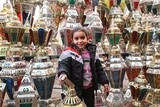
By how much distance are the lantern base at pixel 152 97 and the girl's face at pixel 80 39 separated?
2.27 feet

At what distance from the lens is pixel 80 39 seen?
1.90m

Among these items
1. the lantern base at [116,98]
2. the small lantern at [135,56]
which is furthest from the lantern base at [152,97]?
the small lantern at [135,56]

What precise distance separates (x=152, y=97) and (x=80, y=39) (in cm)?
78

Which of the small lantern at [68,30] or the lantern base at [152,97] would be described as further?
the small lantern at [68,30]

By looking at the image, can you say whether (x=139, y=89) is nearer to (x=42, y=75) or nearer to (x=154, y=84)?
(x=154, y=84)

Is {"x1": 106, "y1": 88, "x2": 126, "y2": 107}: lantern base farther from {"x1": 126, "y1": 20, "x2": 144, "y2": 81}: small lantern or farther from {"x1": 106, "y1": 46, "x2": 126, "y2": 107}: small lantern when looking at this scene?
{"x1": 126, "y1": 20, "x2": 144, "y2": 81}: small lantern

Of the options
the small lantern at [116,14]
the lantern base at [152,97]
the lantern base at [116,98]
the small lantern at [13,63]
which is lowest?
the lantern base at [116,98]

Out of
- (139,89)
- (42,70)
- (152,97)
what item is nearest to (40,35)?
(42,70)

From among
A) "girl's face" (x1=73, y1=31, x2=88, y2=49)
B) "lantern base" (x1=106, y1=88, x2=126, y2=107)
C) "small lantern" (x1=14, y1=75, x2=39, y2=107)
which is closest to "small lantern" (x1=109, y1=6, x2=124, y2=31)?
"lantern base" (x1=106, y1=88, x2=126, y2=107)

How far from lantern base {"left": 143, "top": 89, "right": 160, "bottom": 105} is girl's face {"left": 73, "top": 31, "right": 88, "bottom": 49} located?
690mm

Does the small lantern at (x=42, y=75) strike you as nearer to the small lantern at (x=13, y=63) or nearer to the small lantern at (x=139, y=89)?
the small lantern at (x=13, y=63)

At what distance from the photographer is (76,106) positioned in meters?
1.61

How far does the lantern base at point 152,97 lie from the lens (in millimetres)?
2262

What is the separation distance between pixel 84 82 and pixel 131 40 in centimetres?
98
